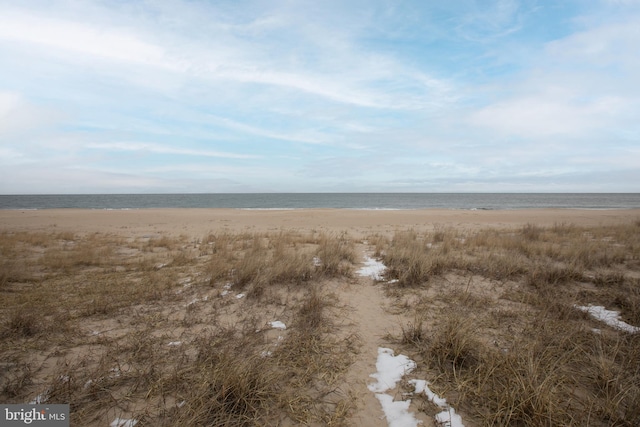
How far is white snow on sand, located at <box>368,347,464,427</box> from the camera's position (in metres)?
2.62

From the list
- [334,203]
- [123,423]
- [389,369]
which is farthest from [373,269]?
[334,203]

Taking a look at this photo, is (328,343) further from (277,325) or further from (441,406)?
(441,406)

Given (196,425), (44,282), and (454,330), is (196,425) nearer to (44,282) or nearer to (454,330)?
(454,330)

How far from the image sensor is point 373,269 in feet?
24.9

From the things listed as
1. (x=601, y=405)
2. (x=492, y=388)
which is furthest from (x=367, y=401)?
(x=601, y=405)

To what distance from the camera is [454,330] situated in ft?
11.6

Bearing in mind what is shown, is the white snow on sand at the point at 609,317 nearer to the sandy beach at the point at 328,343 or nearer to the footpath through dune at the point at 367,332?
the sandy beach at the point at 328,343

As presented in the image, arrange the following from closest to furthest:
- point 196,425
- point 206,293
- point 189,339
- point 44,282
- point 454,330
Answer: point 196,425 < point 454,330 < point 189,339 < point 206,293 < point 44,282

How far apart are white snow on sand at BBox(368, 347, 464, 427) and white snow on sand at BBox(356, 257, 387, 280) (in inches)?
129

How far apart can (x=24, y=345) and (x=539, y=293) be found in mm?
8333

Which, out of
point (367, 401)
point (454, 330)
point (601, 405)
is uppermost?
point (454, 330)

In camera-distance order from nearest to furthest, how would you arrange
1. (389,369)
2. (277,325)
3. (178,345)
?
(389,369) → (178,345) → (277,325)

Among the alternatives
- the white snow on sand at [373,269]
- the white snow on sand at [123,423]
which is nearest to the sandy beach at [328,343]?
the white snow on sand at [123,423]

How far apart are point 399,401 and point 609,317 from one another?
4.17 metres
